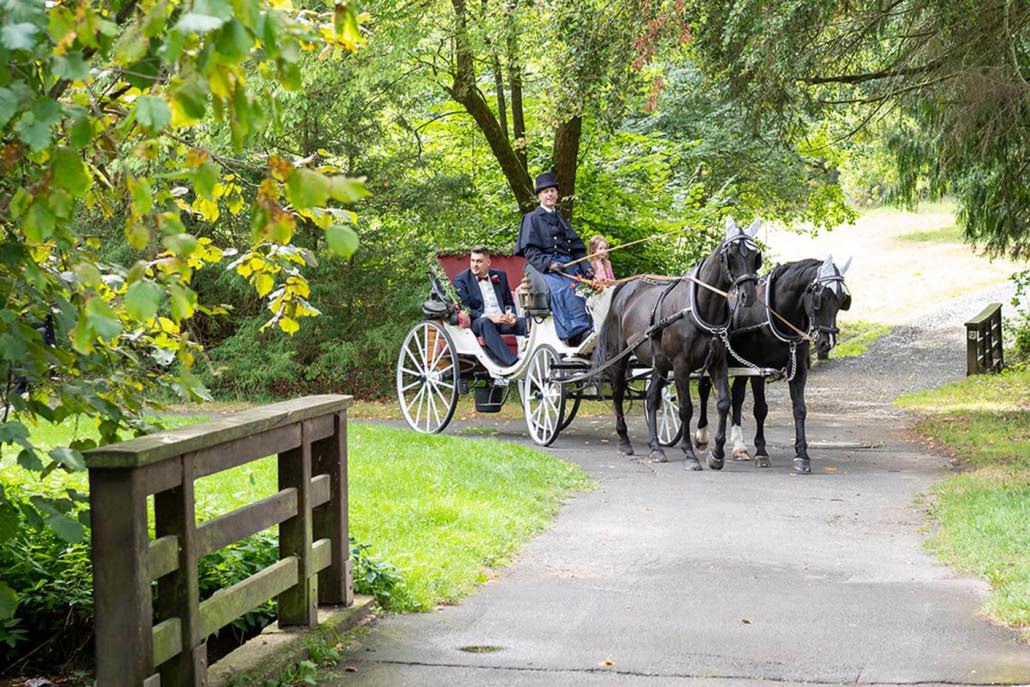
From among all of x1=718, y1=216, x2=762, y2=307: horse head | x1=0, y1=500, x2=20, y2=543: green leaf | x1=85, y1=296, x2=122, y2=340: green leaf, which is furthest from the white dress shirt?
x1=85, y1=296, x2=122, y2=340: green leaf

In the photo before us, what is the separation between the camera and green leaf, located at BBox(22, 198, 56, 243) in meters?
3.16

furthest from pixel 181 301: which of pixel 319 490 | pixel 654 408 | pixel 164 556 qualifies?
pixel 654 408

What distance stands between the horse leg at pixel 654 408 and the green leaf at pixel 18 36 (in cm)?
1089

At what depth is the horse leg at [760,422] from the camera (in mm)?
13328

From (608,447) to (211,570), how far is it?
9.02m

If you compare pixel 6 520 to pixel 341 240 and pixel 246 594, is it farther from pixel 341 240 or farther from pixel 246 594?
pixel 341 240

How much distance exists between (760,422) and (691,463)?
4.24ft

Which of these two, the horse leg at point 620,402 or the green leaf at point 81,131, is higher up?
the green leaf at point 81,131

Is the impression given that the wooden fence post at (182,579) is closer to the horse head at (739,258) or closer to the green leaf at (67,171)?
the green leaf at (67,171)

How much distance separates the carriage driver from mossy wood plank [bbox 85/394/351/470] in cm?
815

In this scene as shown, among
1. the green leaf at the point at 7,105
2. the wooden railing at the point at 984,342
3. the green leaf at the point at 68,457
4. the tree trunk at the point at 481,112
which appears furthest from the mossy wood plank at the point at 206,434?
the wooden railing at the point at 984,342

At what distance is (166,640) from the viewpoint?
4.53m

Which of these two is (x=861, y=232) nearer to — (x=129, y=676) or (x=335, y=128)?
(x=335, y=128)

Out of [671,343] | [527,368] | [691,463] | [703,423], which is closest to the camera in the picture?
[691,463]
